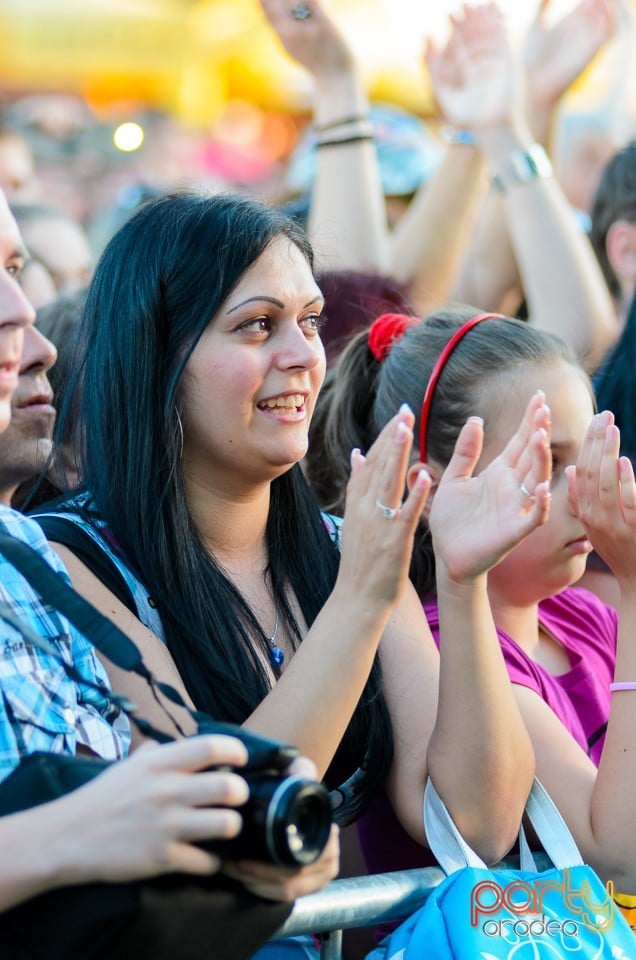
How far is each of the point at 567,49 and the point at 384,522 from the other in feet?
8.60

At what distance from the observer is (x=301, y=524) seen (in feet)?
7.36

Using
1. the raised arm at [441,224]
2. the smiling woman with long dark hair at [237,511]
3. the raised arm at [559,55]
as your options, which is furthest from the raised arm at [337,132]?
the smiling woman with long dark hair at [237,511]

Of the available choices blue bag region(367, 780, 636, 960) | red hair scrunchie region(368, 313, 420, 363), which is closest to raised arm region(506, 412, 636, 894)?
blue bag region(367, 780, 636, 960)

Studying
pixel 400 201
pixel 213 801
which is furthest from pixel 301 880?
pixel 400 201

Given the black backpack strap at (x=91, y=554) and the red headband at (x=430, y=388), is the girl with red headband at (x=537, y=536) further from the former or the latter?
the black backpack strap at (x=91, y=554)

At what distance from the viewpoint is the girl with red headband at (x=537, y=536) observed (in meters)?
1.98

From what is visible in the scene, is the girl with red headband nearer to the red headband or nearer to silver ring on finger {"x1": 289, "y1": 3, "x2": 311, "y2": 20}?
the red headband

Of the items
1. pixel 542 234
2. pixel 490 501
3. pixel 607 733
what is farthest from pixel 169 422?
pixel 542 234

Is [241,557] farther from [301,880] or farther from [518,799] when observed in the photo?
[301,880]

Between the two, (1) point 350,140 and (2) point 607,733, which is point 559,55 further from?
(2) point 607,733

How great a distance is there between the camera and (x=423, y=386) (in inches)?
97.8

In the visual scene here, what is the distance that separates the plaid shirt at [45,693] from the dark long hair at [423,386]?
98cm

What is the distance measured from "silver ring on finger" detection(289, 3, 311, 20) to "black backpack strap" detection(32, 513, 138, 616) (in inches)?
92.9

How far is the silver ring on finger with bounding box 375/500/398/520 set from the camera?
172 cm
